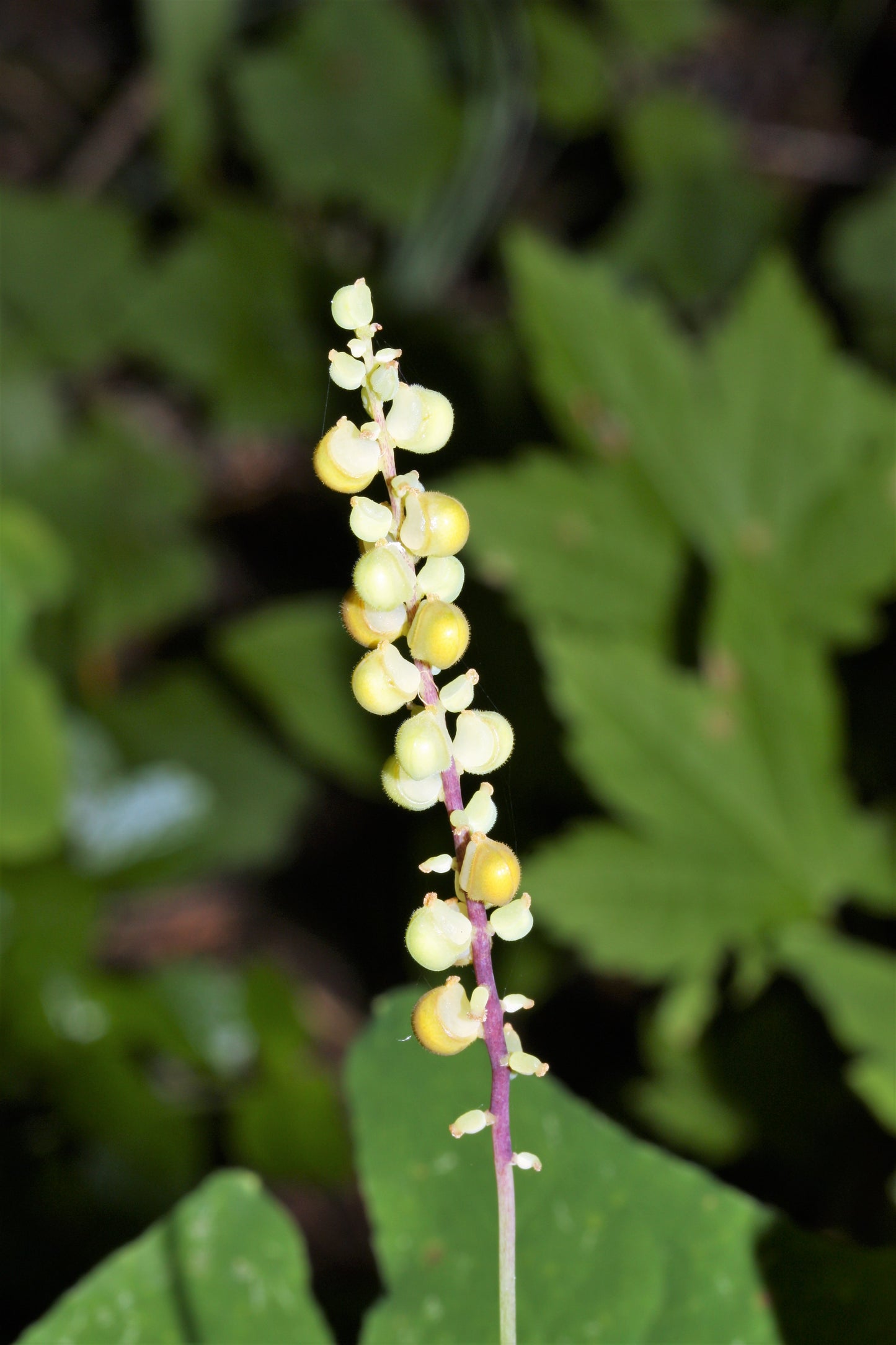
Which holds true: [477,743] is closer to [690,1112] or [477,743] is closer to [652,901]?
[652,901]

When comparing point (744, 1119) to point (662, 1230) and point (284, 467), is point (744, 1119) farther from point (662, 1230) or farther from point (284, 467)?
point (284, 467)

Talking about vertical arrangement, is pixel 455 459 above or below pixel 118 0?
below

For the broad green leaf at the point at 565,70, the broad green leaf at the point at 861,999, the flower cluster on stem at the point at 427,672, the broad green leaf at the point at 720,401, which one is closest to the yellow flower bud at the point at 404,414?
the flower cluster on stem at the point at 427,672

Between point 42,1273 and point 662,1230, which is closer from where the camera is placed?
point 662,1230

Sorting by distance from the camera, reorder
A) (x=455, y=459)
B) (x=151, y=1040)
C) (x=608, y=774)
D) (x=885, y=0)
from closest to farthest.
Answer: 1. (x=608, y=774)
2. (x=151, y=1040)
3. (x=455, y=459)
4. (x=885, y=0)

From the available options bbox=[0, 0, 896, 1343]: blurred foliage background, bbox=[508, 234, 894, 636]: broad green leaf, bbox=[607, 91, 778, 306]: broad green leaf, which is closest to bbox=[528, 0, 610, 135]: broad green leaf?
bbox=[0, 0, 896, 1343]: blurred foliage background

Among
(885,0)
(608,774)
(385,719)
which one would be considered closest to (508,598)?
(385,719)

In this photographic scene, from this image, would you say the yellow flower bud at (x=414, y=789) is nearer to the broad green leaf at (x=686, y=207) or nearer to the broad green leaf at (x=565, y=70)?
the broad green leaf at (x=686, y=207)

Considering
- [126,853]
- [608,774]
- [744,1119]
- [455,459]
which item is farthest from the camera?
[455,459]
